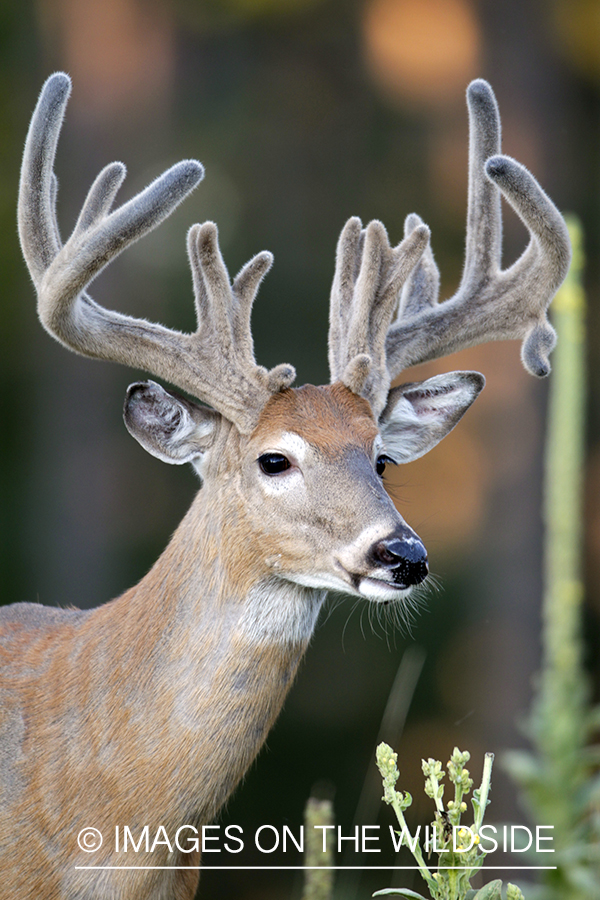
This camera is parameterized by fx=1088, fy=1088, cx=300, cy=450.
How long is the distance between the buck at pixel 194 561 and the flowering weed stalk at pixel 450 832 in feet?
2.88

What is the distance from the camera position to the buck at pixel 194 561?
3432 mm

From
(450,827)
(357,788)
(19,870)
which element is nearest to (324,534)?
(450,827)

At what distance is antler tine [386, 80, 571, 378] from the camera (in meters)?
4.29

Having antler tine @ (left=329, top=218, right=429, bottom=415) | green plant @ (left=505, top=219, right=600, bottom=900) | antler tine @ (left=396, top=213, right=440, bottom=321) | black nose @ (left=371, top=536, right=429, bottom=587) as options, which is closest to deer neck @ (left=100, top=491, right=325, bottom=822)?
black nose @ (left=371, top=536, right=429, bottom=587)

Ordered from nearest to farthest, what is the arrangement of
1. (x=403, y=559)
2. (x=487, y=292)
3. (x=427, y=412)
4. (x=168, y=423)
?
(x=403, y=559), (x=168, y=423), (x=427, y=412), (x=487, y=292)

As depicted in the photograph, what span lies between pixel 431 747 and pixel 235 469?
7.71 m

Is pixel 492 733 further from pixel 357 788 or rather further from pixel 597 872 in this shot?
pixel 597 872

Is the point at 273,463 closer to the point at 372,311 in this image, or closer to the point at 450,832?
the point at 372,311

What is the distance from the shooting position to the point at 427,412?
14.2 feet

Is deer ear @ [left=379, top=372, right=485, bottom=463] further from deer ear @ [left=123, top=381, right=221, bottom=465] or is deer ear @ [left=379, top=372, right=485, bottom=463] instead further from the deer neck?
the deer neck

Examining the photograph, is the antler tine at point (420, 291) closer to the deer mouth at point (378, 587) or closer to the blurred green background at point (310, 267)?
the deer mouth at point (378, 587)

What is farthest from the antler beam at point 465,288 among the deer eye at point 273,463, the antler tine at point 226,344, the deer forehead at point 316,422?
the deer eye at point 273,463

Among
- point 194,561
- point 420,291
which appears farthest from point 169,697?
point 420,291

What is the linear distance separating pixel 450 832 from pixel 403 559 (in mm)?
905
